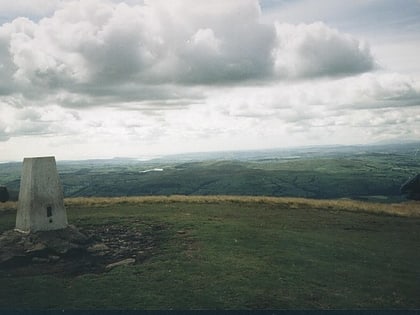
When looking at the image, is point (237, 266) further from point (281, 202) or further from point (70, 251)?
point (281, 202)

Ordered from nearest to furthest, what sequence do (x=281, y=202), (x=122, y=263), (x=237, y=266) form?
(x=237, y=266)
(x=122, y=263)
(x=281, y=202)

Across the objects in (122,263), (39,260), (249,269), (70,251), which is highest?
(70,251)

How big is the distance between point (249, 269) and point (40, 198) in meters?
12.4

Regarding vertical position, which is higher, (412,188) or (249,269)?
(412,188)

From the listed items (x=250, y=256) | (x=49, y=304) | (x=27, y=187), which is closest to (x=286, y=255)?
(x=250, y=256)

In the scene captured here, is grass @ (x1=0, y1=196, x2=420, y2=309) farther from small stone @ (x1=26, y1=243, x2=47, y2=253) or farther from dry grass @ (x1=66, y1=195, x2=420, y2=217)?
dry grass @ (x1=66, y1=195, x2=420, y2=217)

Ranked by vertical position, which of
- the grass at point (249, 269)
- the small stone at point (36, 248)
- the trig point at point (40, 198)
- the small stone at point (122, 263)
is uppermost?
the trig point at point (40, 198)

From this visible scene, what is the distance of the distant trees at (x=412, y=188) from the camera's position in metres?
36.6

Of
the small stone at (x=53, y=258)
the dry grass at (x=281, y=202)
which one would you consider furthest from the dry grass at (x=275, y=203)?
the small stone at (x=53, y=258)

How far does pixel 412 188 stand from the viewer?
37.3 metres

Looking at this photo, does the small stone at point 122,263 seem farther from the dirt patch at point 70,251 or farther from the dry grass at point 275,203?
the dry grass at point 275,203

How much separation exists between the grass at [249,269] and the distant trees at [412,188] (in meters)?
4.64

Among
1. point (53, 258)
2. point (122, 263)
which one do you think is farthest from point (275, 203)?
point (53, 258)

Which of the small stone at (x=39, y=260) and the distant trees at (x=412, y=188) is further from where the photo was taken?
the distant trees at (x=412, y=188)
